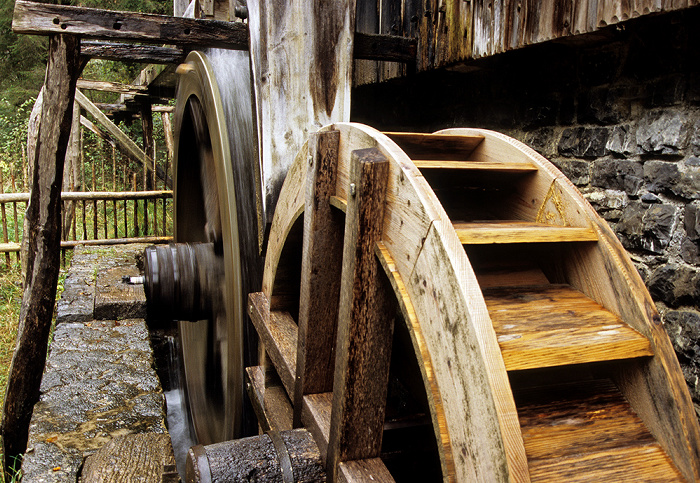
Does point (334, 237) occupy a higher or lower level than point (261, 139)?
lower

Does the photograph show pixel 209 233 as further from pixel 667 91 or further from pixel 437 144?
pixel 667 91

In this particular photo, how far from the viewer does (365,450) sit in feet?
5.21

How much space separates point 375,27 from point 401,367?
2942 mm

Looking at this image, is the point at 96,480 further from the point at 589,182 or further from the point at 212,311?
the point at 589,182

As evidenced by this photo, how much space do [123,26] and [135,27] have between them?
0.06 meters

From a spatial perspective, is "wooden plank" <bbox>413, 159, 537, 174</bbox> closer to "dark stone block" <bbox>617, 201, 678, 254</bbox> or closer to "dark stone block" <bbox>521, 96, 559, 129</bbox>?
"dark stone block" <bbox>617, 201, 678, 254</bbox>

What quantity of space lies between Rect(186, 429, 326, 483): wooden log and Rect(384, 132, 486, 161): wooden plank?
3.60 feet

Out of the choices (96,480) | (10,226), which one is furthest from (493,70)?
(10,226)

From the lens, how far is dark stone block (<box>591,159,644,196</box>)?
2.53 meters

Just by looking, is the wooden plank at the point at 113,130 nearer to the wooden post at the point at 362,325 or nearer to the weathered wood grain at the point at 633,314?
the wooden post at the point at 362,325

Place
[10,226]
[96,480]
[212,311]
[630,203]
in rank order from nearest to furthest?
[96,480] < [630,203] < [212,311] < [10,226]

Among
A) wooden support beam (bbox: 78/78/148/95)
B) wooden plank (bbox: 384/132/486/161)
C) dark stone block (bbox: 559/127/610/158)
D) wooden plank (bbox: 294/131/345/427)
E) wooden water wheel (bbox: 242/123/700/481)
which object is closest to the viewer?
wooden water wheel (bbox: 242/123/700/481)

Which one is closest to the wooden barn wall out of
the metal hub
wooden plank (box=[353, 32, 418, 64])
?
wooden plank (box=[353, 32, 418, 64])

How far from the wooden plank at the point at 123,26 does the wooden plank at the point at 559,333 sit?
2336 mm
